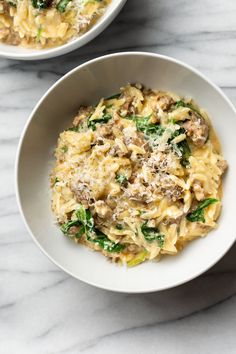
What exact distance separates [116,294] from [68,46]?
127cm

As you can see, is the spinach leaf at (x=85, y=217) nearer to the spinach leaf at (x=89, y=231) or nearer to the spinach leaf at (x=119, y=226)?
the spinach leaf at (x=89, y=231)

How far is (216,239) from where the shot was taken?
7.61 ft

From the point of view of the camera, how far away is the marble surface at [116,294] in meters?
2.59

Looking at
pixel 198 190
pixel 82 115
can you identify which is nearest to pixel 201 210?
pixel 198 190

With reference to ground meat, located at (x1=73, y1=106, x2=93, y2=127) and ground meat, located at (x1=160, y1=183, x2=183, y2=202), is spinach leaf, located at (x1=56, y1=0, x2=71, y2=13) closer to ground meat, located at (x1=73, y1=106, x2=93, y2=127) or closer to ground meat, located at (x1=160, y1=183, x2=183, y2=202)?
ground meat, located at (x1=73, y1=106, x2=93, y2=127)

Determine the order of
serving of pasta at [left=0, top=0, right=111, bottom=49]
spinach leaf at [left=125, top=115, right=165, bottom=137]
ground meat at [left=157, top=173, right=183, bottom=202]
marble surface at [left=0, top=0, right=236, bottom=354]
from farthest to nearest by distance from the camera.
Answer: marble surface at [left=0, top=0, right=236, bottom=354], serving of pasta at [left=0, top=0, right=111, bottom=49], spinach leaf at [left=125, top=115, right=165, bottom=137], ground meat at [left=157, top=173, right=183, bottom=202]

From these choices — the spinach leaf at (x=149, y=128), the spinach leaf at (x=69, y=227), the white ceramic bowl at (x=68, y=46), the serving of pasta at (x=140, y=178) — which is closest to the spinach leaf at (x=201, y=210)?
the serving of pasta at (x=140, y=178)

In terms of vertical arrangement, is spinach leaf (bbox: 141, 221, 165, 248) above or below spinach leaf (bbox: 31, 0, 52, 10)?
below

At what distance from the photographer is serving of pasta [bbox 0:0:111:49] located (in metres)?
2.46

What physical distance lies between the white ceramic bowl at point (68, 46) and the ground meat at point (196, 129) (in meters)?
0.58

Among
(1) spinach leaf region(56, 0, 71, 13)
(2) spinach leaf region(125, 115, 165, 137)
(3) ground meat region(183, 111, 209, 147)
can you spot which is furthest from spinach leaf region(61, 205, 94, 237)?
(1) spinach leaf region(56, 0, 71, 13)

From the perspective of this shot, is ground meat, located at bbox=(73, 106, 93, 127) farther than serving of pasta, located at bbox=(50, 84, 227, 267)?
Yes

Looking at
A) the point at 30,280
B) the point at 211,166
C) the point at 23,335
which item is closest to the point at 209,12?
the point at 211,166

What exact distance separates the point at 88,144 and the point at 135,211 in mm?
A: 380
